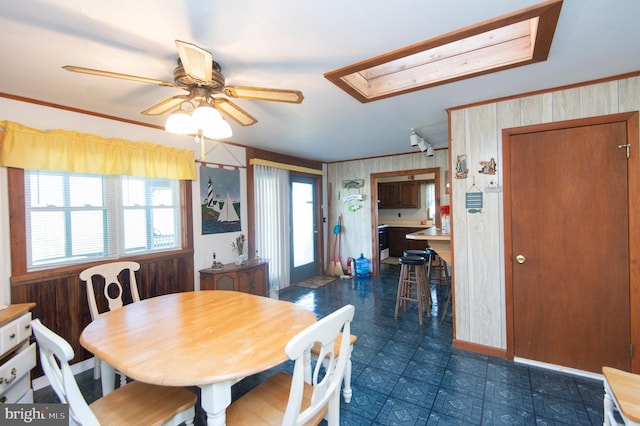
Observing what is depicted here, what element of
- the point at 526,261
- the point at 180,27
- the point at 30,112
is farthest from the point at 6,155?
the point at 526,261

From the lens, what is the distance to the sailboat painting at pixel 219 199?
143 inches

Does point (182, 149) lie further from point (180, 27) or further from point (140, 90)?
point (180, 27)

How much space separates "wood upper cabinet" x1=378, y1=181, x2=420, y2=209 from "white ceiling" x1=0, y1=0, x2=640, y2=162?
15.6 feet

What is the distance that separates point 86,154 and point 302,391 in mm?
2740

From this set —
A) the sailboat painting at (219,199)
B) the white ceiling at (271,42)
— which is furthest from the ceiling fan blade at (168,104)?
the sailboat painting at (219,199)

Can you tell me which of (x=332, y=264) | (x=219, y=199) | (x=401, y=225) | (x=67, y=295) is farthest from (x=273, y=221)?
(x=401, y=225)

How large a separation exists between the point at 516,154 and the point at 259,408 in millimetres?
2693

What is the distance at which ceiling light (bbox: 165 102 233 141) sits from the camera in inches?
62.9

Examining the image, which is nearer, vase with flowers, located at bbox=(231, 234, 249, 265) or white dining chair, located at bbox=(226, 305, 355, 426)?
white dining chair, located at bbox=(226, 305, 355, 426)

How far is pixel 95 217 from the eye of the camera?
108 inches

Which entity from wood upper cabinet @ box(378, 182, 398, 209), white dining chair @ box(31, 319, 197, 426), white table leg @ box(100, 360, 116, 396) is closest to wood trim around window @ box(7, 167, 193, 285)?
white table leg @ box(100, 360, 116, 396)

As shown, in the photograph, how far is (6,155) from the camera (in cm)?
217

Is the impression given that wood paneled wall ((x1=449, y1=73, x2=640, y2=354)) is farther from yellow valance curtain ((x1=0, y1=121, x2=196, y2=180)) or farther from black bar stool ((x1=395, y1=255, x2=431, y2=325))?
yellow valance curtain ((x1=0, y1=121, x2=196, y2=180))

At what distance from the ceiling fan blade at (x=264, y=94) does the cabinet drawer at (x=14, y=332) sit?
6.61 ft
